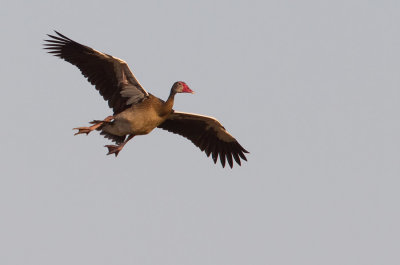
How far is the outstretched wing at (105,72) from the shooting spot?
12.5m

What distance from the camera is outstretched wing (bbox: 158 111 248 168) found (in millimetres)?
13766

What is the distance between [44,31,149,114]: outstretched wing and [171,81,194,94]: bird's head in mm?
564

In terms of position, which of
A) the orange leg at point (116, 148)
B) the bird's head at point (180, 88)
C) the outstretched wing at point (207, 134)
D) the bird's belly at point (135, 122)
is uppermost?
the bird's head at point (180, 88)

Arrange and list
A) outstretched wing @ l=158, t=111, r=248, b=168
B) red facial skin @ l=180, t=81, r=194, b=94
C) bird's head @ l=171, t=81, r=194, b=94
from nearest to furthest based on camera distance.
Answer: bird's head @ l=171, t=81, r=194, b=94
red facial skin @ l=180, t=81, r=194, b=94
outstretched wing @ l=158, t=111, r=248, b=168

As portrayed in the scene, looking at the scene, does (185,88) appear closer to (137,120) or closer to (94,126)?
(137,120)

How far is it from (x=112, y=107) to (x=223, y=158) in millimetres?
3032

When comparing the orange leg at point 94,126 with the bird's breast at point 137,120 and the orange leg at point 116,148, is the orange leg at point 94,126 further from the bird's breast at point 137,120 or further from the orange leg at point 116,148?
the orange leg at point 116,148

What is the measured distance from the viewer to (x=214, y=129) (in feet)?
46.7

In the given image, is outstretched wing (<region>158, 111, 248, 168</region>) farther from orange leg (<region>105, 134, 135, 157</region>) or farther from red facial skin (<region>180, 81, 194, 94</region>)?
orange leg (<region>105, 134, 135, 157</region>)

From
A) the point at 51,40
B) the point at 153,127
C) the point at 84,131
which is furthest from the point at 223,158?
the point at 51,40

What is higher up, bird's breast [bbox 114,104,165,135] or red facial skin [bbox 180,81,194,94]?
red facial skin [bbox 180,81,194,94]

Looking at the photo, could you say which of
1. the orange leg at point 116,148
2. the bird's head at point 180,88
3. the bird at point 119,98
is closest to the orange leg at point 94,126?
the bird at point 119,98

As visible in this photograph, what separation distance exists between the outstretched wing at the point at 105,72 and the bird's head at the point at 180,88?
56 cm

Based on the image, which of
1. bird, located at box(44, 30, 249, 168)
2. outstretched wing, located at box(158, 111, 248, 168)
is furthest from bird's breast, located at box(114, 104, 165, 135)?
outstretched wing, located at box(158, 111, 248, 168)
